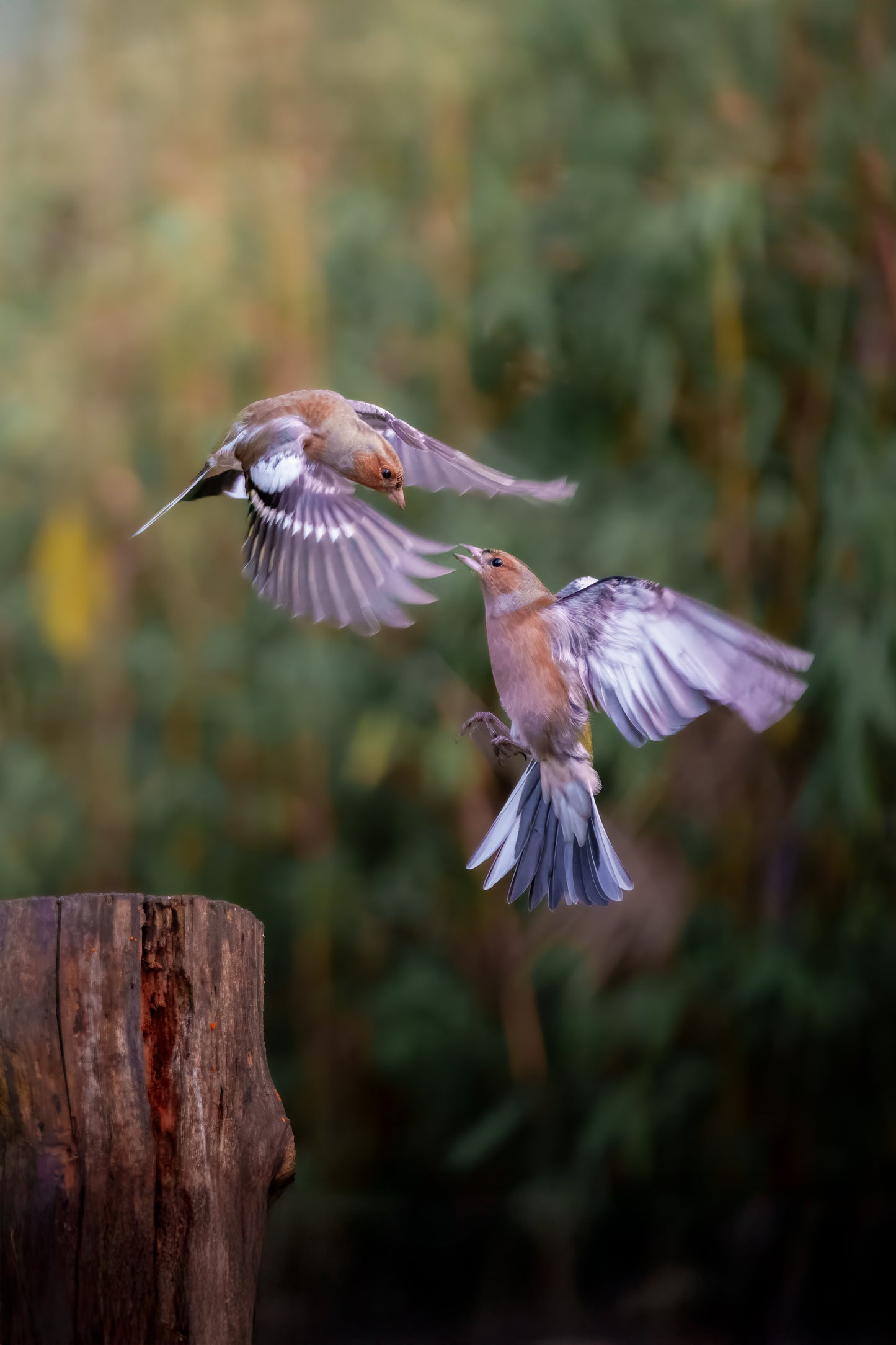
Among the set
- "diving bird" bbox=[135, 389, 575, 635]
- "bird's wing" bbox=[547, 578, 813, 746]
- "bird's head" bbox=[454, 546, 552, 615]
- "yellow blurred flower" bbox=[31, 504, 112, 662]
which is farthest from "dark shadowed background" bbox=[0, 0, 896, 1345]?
"bird's wing" bbox=[547, 578, 813, 746]

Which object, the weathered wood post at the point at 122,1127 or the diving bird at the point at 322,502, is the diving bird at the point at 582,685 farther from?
→ the weathered wood post at the point at 122,1127

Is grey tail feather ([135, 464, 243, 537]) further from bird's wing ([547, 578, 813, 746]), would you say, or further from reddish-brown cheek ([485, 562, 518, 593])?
bird's wing ([547, 578, 813, 746])

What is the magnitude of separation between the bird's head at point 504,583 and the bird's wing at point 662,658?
0.14 ft

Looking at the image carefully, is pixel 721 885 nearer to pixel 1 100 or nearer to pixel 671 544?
pixel 671 544

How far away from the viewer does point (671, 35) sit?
130 inches

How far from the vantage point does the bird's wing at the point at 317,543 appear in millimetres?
1563

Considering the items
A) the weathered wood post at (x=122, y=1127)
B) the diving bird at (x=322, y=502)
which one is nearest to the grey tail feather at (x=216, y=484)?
the diving bird at (x=322, y=502)

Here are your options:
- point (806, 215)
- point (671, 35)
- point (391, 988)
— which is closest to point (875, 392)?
point (806, 215)

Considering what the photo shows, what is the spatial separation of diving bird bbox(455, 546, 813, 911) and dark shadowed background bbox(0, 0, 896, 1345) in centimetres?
155

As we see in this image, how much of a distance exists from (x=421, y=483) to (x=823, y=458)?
5.69ft

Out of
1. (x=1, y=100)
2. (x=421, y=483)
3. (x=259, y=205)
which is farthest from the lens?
(x=1, y=100)

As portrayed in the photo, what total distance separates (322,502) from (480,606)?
4.81ft

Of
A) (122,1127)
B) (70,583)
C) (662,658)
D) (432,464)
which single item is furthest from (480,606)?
(122,1127)

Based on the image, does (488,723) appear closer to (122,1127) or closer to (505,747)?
(505,747)
